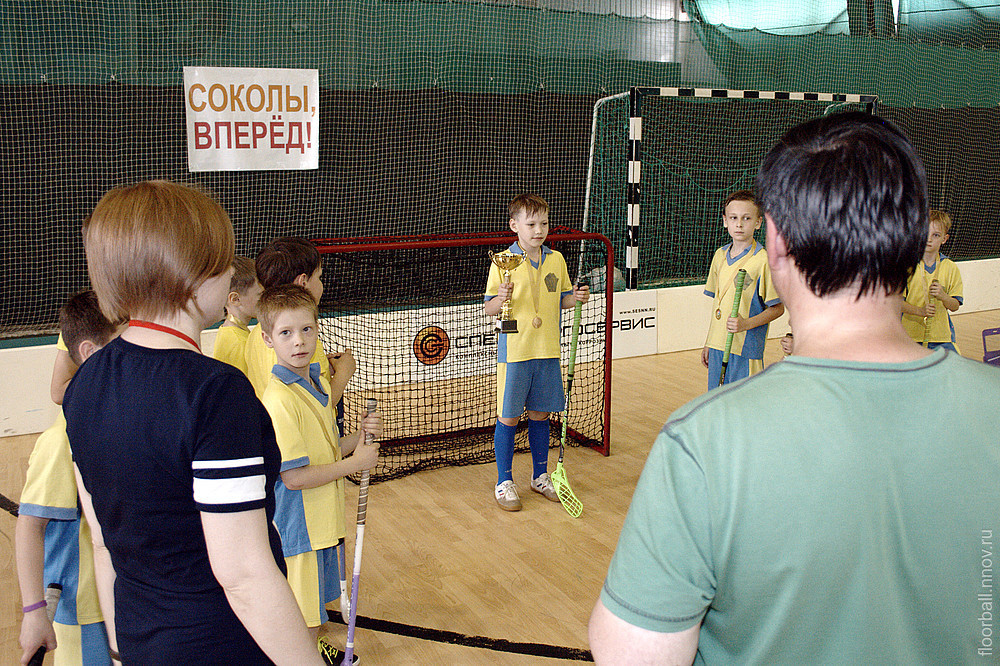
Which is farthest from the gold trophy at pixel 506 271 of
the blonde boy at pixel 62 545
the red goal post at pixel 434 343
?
the blonde boy at pixel 62 545

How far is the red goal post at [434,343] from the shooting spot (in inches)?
186

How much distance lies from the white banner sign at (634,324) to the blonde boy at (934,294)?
3.01 metres

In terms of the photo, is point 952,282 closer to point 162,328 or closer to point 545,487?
point 545,487

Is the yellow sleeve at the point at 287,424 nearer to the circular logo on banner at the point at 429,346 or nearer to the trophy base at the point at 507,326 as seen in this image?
the trophy base at the point at 507,326

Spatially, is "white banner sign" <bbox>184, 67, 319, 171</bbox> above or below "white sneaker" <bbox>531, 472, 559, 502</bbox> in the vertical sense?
above

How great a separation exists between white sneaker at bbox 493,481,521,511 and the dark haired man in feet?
10.3

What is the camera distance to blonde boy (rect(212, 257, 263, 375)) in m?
2.80

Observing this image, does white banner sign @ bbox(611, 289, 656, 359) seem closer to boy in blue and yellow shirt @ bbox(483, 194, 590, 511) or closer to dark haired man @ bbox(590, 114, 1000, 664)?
boy in blue and yellow shirt @ bbox(483, 194, 590, 511)

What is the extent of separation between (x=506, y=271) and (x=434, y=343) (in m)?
0.92

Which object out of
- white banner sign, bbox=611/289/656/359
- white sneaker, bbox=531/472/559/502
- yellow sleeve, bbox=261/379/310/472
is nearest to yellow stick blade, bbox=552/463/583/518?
white sneaker, bbox=531/472/559/502

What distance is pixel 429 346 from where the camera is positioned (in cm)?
459

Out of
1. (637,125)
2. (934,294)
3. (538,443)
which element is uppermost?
(637,125)

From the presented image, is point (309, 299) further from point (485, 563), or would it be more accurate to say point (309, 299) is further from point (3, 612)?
point (3, 612)

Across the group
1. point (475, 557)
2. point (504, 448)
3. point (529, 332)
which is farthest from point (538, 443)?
point (475, 557)
